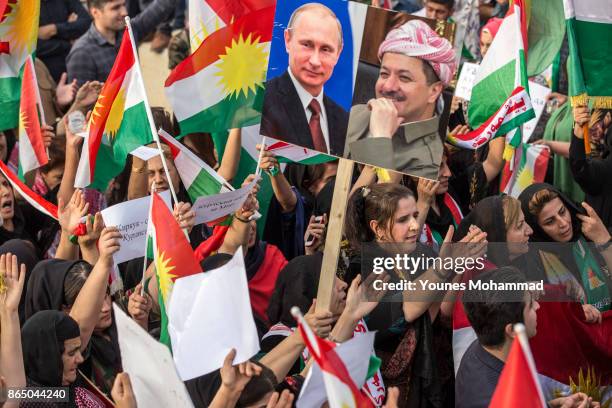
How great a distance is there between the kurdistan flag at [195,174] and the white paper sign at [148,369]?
1.92 m

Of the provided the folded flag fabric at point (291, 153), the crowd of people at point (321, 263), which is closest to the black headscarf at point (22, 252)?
the crowd of people at point (321, 263)

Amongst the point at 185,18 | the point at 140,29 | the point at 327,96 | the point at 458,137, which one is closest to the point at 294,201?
the point at 458,137

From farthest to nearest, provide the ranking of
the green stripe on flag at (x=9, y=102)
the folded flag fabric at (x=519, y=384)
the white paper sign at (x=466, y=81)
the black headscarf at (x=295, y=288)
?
the white paper sign at (x=466, y=81)
the green stripe on flag at (x=9, y=102)
the black headscarf at (x=295, y=288)
the folded flag fabric at (x=519, y=384)

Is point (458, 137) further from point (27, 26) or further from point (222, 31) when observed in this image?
point (27, 26)

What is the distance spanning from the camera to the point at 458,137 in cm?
689

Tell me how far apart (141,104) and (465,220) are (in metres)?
1.83

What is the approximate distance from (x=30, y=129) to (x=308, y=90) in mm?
2274

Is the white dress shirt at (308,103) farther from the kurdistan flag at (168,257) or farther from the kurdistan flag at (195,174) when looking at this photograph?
the kurdistan flag at (195,174)

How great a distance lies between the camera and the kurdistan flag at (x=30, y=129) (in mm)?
6859

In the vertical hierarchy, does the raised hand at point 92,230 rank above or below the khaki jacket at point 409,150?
below

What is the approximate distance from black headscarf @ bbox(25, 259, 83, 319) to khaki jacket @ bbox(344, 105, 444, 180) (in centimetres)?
150

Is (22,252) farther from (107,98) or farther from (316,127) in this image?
(316,127)

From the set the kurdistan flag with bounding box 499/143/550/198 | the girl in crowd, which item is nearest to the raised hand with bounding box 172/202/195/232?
the girl in crowd

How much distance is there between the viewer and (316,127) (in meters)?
5.36
